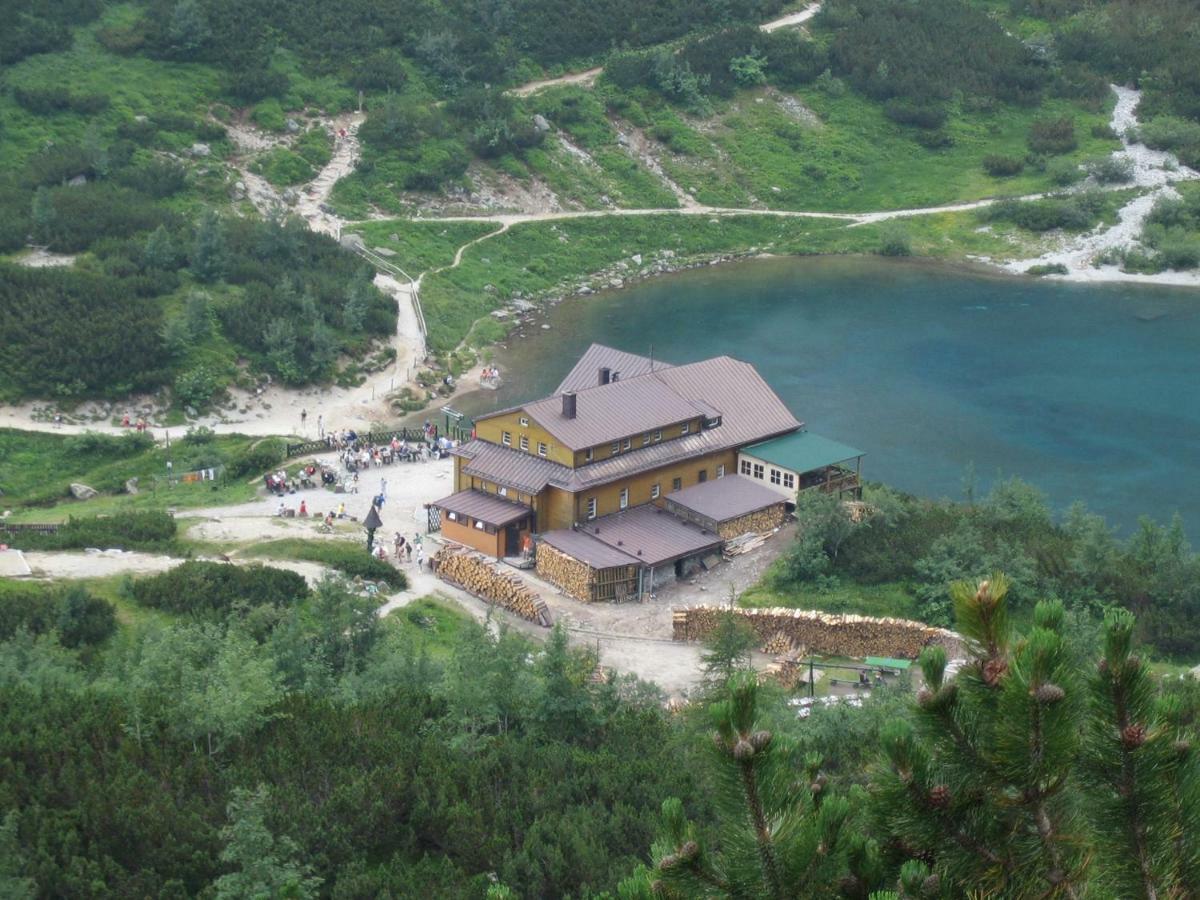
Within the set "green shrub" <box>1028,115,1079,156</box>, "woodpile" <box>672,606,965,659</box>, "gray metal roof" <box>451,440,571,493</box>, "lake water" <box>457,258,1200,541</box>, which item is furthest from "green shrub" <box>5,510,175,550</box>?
"green shrub" <box>1028,115,1079,156</box>

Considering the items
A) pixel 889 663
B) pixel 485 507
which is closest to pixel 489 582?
pixel 485 507

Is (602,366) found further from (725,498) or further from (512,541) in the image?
(512,541)

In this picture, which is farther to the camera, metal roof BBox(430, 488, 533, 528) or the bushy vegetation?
metal roof BBox(430, 488, 533, 528)

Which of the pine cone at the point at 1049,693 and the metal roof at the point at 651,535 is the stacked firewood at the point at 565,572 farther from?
the pine cone at the point at 1049,693

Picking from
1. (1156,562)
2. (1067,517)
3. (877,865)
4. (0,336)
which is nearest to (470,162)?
(0,336)

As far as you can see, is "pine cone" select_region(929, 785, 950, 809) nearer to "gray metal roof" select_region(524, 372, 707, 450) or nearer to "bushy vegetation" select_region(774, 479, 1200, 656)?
"bushy vegetation" select_region(774, 479, 1200, 656)

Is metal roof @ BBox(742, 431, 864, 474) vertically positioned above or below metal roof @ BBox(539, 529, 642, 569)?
above

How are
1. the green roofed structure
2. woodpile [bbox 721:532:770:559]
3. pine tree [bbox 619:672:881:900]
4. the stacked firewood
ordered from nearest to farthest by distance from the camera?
pine tree [bbox 619:672:881:900] < the stacked firewood < woodpile [bbox 721:532:770:559] < the green roofed structure
